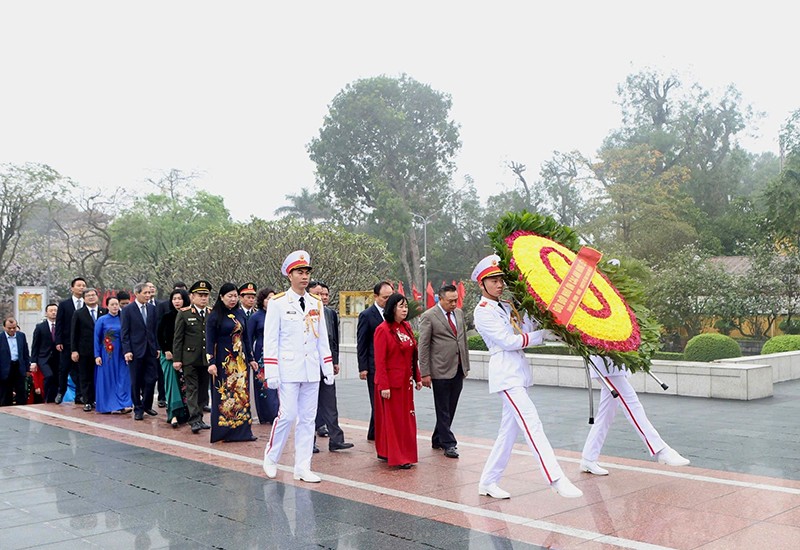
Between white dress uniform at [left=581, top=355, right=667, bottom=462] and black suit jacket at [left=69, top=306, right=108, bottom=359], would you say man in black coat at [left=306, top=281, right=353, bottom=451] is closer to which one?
white dress uniform at [left=581, top=355, right=667, bottom=462]

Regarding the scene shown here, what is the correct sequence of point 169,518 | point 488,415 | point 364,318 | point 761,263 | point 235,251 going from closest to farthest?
point 169,518, point 364,318, point 488,415, point 761,263, point 235,251

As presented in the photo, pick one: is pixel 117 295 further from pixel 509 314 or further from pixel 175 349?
pixel 509 314

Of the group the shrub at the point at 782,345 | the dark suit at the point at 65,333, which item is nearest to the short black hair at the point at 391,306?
the dark suit at the point at 65,333

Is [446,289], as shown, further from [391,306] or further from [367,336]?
[367,336]

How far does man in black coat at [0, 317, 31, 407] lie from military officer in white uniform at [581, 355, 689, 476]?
8959 mm

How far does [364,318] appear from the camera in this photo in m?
8.05

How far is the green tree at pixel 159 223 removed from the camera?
147 feet

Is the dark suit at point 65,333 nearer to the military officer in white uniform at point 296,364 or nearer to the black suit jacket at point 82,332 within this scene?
the black suit jacket at point 82,332

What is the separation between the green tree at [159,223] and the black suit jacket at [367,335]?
35.6 metres

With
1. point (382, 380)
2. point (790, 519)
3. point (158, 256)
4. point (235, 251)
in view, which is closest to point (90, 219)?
point (158, 256)

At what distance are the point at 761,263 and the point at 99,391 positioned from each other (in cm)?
1863

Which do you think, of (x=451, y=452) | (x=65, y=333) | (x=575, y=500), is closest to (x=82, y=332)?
(x=65, y=333)

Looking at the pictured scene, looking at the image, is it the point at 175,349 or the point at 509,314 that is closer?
the point at 509,314

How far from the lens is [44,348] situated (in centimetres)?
1195
